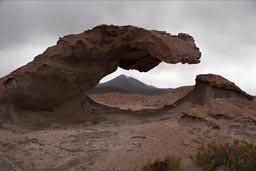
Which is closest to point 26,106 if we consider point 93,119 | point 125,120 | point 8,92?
point 8,92

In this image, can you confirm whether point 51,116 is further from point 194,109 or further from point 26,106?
point 194,109

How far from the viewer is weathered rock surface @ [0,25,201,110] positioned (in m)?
12.0

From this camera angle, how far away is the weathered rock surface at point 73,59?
12.0 meters

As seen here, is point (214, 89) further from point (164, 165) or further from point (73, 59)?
point (164, 165)

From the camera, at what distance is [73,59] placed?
1268cm

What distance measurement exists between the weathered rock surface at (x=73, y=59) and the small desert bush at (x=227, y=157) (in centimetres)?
392

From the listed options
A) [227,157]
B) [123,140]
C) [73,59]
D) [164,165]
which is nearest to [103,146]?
[123,140]

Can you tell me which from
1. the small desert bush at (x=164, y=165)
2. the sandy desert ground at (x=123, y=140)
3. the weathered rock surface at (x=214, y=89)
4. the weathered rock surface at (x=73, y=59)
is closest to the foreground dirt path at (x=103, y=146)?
the sandy desert ground at (x=123, y=140)

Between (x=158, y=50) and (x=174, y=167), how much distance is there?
4.49m

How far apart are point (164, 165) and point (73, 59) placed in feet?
18.2

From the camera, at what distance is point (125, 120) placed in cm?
1283

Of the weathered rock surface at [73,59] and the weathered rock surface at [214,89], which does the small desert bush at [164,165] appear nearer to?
the weathered rock surface at [214,89]

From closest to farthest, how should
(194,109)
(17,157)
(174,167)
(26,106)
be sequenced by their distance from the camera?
(174,167) → (17,157) → (194,109) → (26,106)

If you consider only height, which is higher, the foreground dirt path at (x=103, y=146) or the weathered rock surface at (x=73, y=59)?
the weathered rock surface at (x=73, y=59)
